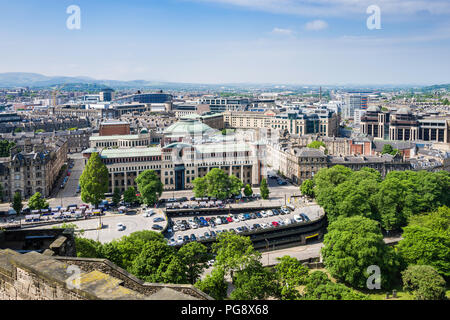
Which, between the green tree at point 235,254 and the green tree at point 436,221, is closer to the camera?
the green tree at point 235,254

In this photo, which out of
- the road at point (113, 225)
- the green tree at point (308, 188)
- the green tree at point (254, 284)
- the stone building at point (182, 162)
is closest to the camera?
the green tree at point (254, 284)

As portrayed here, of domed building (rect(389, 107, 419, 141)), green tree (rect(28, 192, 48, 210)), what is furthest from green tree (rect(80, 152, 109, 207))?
domed building (rect(389, 107, 419, 141))

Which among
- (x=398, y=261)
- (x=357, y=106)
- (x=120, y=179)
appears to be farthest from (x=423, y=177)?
(x=357, y=106)

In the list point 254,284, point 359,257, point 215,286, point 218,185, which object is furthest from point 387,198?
point 215,286

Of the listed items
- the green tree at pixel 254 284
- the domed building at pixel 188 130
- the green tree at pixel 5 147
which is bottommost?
the green tree at pixel 254 284

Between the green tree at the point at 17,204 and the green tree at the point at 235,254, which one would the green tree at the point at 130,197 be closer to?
the green tree at the point at 17,204

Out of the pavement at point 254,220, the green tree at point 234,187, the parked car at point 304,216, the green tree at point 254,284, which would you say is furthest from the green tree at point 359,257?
the green tree at point 234,187

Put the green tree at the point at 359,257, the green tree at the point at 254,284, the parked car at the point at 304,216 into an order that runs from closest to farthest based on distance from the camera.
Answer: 1. the green tree at the point at 254,284
2. the green tree at the point at 359,257
3. the parked car at the point at 304,216
